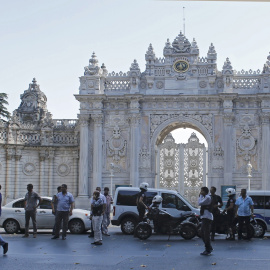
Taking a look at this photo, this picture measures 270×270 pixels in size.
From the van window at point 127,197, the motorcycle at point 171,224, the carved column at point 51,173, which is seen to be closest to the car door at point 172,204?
the van window at point 127,197

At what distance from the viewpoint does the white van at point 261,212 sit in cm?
2152

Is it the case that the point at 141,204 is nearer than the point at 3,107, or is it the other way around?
the point at 141,204

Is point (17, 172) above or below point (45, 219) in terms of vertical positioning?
above

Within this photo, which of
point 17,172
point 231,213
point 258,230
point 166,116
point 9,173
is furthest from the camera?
point 17,172

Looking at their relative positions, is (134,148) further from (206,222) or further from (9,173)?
(206,222)

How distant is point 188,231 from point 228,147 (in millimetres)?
19916

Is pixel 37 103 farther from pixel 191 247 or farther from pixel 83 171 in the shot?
pixel 191 247

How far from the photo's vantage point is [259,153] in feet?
128

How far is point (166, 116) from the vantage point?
40.0 metres

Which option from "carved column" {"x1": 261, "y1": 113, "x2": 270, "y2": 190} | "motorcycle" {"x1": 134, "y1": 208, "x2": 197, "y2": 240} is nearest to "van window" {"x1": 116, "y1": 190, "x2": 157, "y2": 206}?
"motorcycle" {"x1": 134, "y1": 208, "x2": 197, "y2": 240}

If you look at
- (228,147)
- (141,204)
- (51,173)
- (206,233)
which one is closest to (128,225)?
(141,204)

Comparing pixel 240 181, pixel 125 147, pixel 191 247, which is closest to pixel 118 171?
pixel 125 147

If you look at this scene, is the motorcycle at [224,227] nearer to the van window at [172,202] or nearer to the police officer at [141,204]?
the police officer at [141,204]

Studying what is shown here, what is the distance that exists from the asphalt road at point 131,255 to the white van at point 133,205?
290 cm
